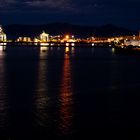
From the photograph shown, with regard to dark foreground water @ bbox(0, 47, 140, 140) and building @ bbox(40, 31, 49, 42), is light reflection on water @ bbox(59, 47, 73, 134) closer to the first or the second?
dark foreground water @ bbox(0, 47, 140, 140)

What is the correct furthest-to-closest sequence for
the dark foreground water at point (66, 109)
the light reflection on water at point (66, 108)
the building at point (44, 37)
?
the building at point (44, 37), the light reflection on water at point (66, 108), the dark foreground water at point (66, 109)

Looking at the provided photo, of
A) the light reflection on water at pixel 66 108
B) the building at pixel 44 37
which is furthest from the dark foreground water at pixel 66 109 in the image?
the building at pixel 44 37

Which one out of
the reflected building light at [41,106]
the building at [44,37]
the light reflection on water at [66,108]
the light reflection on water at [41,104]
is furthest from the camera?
the building at [44,37]

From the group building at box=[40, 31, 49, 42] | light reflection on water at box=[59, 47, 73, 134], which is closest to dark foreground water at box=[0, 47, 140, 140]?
light reflection on water at box=[59, 47, 73, 134]

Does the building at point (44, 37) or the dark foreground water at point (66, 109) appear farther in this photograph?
the building at point (44, 37)

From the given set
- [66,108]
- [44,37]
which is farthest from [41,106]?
[44,37]

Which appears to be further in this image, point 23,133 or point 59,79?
point 59,79

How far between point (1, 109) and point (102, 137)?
348 cm

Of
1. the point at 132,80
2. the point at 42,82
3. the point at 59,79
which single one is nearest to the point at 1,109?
the point at 42,82

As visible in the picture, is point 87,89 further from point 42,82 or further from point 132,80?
point 132,80

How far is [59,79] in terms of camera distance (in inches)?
747

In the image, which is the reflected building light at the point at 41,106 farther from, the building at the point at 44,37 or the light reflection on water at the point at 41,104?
the building at the point at 44,37

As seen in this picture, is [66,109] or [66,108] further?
[66,108]

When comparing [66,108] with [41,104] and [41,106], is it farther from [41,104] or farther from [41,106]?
[41,104]
